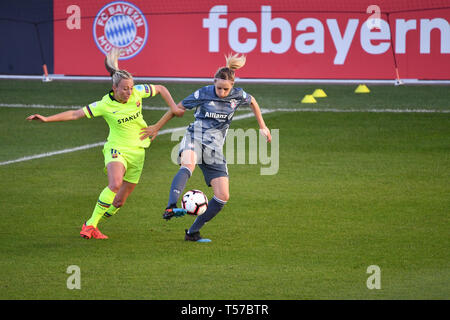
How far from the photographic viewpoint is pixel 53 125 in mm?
18375

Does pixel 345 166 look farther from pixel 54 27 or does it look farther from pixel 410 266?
pixel 54 27

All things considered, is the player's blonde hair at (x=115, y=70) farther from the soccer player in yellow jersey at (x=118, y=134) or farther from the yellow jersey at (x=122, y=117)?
the yellow jersey at (x=122, y=117)

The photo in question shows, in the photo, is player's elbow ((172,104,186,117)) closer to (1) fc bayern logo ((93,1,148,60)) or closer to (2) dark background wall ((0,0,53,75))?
(1) fc bayern logo ((93,1,148,60))

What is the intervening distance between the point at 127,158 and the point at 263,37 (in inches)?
602

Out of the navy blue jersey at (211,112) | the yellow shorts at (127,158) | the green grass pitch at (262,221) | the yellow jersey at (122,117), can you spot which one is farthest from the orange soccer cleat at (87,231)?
the navy blue jersey at (211,112)

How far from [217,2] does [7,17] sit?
6.82m

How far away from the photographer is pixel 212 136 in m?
9.20

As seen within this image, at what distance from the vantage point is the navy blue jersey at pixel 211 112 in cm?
916

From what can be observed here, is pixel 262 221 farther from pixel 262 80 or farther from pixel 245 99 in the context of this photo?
pixel 262 80

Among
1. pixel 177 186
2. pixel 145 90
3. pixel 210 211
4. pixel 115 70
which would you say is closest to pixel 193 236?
pixel 210 211

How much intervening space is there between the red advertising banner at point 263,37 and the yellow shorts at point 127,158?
49.3 ft

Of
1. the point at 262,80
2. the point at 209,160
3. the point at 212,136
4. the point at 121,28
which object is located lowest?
the point at 209,160

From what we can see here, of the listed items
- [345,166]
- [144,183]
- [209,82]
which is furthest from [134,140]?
[209,82]

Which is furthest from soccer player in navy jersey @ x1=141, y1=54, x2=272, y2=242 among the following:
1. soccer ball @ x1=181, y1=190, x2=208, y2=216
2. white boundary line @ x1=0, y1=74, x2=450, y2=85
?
white boundary line @ x1=0, y1=74, x2=450, y2=85
